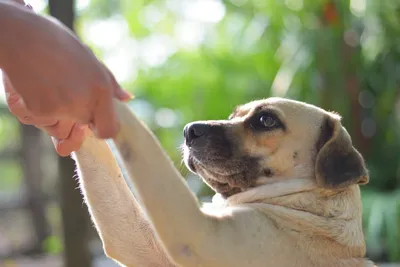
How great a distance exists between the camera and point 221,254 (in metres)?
1.93

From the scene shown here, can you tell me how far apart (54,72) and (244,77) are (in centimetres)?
792

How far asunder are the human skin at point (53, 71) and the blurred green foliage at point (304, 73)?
6.30 metres

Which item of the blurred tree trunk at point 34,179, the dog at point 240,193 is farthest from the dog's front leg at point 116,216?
the blurred tree trunk at point 34,179

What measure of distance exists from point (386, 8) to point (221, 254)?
24.1 ft

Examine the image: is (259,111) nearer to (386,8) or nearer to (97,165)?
(97,165)

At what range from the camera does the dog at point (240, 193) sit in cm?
174

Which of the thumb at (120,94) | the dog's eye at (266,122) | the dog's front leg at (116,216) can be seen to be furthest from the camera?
the dog's eye at (266,122)

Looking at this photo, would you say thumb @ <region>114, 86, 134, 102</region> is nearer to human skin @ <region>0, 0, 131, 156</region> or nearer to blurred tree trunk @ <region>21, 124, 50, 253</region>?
human skin @ <region>0, 0, 131, 156</region>

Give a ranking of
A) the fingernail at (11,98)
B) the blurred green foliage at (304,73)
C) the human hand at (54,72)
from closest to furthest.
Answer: the human hand at (54,72)
the fingernail at (11,98)
the blurred green foliage at (304,73)

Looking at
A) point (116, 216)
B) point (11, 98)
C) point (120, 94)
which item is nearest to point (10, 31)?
point (120, 94)

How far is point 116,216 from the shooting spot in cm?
238

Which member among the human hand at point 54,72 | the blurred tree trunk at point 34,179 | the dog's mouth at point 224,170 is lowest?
the blurred tree trunk at point 34,179

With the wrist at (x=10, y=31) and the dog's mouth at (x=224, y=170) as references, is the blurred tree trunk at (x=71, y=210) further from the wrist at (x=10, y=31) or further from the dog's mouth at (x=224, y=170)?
the wrist at (x=10, y=31)

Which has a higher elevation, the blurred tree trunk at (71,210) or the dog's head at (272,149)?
the dog's head at (272,149)
